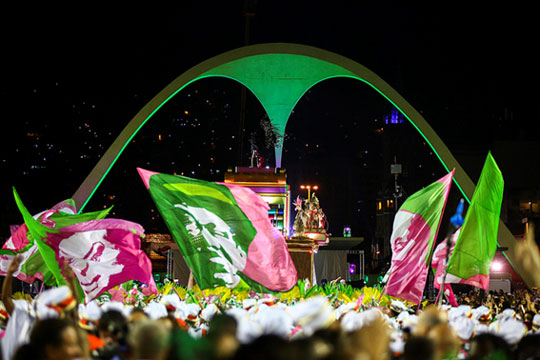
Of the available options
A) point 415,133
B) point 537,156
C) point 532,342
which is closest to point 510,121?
point 537,156

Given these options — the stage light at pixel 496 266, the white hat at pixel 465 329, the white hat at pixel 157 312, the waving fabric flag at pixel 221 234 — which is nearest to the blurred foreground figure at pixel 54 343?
the white hat at pixel 157 312

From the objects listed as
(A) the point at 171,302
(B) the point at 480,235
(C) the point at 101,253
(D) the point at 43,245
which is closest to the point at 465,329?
(A) the point at 171,302

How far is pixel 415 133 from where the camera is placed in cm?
6562

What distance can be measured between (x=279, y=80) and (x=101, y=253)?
17649mm

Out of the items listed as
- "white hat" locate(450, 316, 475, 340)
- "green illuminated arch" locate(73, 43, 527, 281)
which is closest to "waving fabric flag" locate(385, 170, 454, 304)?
"white hat" locate(450, 316, 475, 340)

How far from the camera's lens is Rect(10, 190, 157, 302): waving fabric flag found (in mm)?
12172

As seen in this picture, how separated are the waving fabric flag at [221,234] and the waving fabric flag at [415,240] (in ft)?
6.77

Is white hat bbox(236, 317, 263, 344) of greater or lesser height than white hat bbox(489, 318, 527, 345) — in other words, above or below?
above

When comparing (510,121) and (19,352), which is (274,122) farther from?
(510,121)

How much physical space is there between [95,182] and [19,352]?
23.7 metres

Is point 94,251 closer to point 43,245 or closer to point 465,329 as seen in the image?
point 43,245

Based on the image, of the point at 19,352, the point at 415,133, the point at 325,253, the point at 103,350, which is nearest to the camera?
the point at 19,352

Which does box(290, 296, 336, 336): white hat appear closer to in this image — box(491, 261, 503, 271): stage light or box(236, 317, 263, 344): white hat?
box(236, 317, 263, 344): white hat

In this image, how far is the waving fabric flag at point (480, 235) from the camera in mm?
12883
